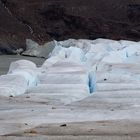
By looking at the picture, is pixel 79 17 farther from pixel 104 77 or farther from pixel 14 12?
pixel 104 77

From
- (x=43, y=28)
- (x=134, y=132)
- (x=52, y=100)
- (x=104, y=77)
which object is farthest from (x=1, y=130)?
(x=43, y=28)

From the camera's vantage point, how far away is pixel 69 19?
3428 cm

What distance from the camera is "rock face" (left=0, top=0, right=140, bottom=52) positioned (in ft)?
105

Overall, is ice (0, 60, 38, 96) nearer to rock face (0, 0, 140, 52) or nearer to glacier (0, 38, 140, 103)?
glacier (0, 38, 140, 103)

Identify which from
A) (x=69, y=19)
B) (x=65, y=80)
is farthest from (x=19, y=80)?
(x=69, y=19)

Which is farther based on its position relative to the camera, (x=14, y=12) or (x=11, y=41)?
(x=14, y=12)

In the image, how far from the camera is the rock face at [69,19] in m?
31.9

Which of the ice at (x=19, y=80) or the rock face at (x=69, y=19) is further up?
the rock face at (x=69, y=19)

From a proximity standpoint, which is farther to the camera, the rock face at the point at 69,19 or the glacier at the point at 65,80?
the rock face at the point at 69,19

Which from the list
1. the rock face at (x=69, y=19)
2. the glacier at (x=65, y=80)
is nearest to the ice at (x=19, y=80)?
the glacier at (x=65, y=80)

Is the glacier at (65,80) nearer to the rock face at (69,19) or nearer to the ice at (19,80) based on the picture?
the ice at (19,80)

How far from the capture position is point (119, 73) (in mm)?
9859

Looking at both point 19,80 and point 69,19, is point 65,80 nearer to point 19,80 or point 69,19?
point 19,80

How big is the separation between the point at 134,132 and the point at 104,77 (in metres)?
4.99
